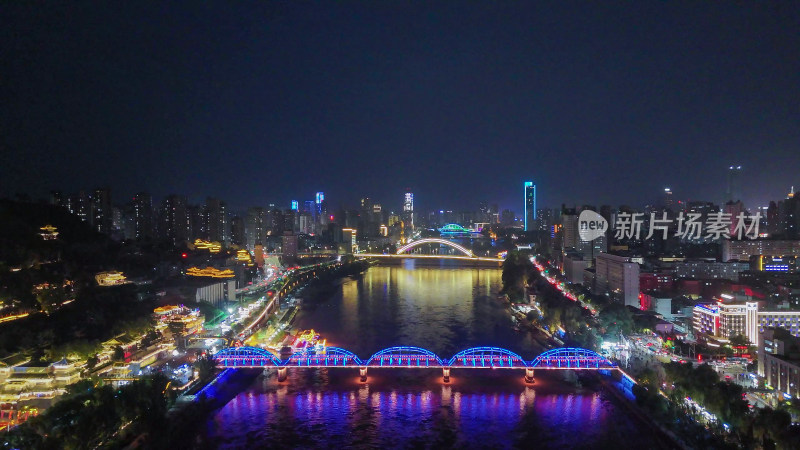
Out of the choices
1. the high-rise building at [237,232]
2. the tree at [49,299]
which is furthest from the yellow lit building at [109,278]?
the high-rise building at [237,232]

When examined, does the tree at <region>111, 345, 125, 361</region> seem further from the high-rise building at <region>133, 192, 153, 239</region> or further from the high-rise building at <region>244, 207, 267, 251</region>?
the high-rise building at <region>244, 207, 267, 251</region>

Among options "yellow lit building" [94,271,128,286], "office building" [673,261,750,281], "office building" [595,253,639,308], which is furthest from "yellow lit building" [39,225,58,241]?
"office building" [673,261,750,281]

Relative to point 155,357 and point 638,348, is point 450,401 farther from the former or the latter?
point 155,357

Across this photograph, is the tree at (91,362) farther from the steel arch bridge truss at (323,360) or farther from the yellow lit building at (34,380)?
the steel arch bridge truss at (323,360)

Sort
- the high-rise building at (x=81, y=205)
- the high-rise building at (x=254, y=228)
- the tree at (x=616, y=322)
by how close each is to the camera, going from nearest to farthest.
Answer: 1. the tree at (x=616, y=322)
2. the high-rise building at (x=81, y=205)
3. the high-rise building at (x=254, y=228)

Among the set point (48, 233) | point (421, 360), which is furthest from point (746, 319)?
point (48, 233)

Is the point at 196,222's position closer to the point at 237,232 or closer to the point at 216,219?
the point at 216,219

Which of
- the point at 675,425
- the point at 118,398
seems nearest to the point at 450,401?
the point at 675,425
